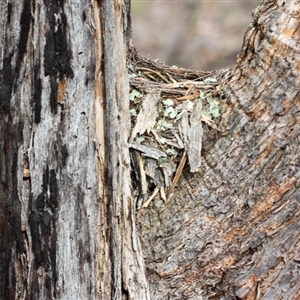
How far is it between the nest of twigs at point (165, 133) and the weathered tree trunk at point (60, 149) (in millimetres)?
143

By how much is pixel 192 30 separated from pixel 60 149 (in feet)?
29.3

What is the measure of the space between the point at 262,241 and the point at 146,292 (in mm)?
456

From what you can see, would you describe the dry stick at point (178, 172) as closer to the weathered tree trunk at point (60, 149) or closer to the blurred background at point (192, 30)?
the weathered tree trunk at point (60, 149)

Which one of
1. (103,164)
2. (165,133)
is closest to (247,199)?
(165,133)

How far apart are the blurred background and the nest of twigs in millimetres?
7274

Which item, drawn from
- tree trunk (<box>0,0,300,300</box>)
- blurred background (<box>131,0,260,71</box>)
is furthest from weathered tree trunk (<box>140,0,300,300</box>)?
blurred background (<box>131,0,260,71</box>)

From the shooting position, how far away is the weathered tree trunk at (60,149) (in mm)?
1862

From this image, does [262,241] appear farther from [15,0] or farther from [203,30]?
[203,30]

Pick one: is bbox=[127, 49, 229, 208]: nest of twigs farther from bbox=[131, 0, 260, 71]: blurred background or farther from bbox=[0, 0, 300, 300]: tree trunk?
bbox=[131, 0, 260, 71]: blurred background

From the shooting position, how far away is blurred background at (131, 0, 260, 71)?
31.7 ft

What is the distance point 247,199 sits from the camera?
6.40 feet

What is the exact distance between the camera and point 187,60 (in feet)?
31.7

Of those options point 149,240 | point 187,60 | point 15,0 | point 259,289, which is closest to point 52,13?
point 15,0

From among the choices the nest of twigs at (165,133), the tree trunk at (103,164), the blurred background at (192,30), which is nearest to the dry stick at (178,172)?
the nest of twigs at (165,133)
